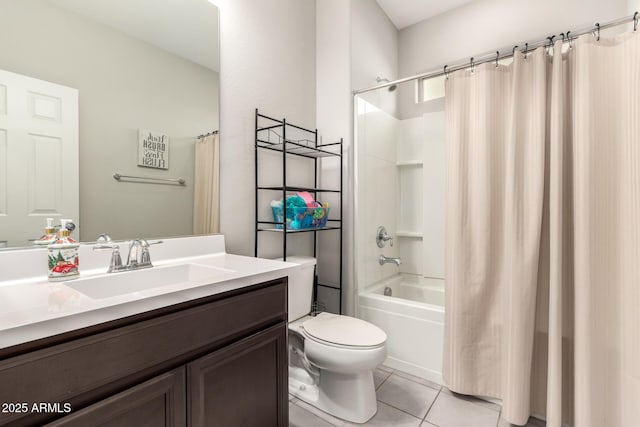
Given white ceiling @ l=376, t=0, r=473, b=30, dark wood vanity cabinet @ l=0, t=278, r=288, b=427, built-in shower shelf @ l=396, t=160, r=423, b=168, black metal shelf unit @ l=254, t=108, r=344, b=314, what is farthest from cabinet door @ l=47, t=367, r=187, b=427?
white ceiling @ l=376, t=0, r=473, b=30

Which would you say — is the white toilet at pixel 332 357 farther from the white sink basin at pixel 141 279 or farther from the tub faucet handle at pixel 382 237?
the tub faucet handle at pixel 382 237

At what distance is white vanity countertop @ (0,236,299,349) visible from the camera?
62 cm

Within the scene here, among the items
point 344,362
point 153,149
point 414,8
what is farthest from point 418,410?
point 414,8

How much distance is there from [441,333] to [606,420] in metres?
0.74

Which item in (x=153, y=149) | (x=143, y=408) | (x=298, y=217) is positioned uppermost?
(x=153, y=149)

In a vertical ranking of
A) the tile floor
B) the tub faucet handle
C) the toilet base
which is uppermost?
the tub faucet handle

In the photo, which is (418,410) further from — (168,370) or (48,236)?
(48,236)

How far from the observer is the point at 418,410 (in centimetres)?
159

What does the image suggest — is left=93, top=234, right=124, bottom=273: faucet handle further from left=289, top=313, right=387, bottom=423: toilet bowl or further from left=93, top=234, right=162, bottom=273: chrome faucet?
left=289, top=313, right=387, bottom=423: toilet bowl

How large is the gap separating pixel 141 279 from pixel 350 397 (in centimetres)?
114

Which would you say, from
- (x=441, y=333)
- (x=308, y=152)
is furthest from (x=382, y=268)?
(x=308, y=152)

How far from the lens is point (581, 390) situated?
4.31ft

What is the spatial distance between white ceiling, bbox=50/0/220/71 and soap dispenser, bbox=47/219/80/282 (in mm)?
866

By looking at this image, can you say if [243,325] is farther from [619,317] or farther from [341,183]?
[619,317]
